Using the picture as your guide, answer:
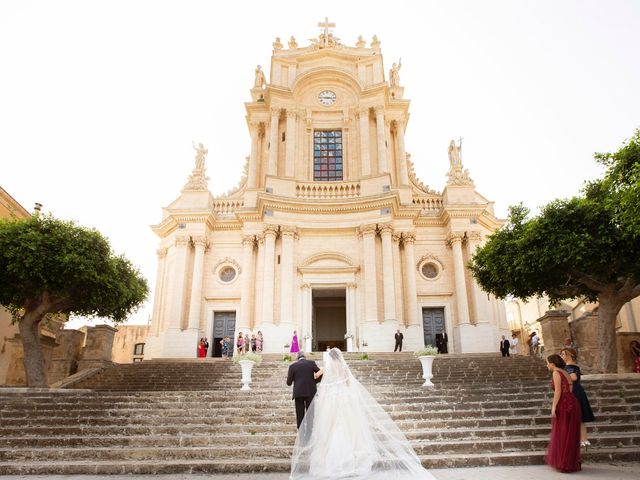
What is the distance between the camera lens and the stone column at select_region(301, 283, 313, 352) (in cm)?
2259

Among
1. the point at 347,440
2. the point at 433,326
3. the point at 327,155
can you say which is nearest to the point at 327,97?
the point at 327,155

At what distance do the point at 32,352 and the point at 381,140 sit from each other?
66.0ft

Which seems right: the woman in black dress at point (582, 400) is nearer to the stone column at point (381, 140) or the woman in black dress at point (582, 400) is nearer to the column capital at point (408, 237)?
the column capital at point (408, 237)

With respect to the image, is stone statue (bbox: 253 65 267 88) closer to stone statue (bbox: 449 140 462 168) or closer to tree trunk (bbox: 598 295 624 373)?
stone statue (bbox: 449 140 462 168)

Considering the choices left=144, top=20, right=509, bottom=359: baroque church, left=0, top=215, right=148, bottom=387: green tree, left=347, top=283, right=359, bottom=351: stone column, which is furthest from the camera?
left=144, top=20, right=509, bottom=359: baroque church

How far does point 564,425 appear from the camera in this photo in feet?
22.1

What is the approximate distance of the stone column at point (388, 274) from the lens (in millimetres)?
23000

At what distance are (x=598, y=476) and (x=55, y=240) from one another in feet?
49.8

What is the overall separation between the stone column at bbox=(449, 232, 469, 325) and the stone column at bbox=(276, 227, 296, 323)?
8525mm

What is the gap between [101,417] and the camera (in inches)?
394

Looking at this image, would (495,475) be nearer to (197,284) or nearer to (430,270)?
(430,270)

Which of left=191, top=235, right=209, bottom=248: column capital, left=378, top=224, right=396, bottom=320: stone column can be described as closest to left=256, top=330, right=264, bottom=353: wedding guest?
left=191, top=235, right=209, bottom=248: column capital

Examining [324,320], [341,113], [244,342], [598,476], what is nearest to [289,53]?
[341,113]

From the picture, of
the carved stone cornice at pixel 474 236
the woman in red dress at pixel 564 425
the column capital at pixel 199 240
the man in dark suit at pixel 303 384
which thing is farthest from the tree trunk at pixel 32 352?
the carved stone cornice at pixel 474 236
